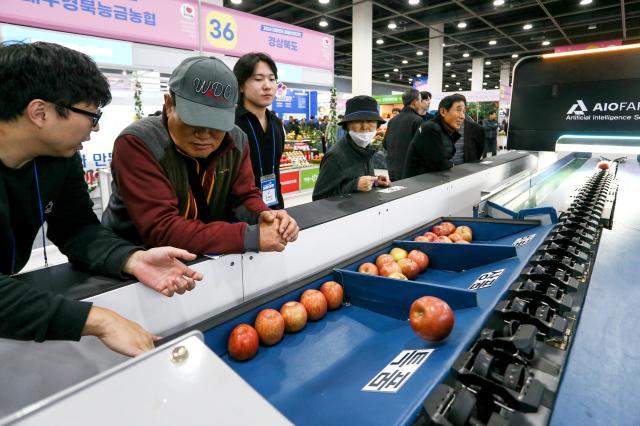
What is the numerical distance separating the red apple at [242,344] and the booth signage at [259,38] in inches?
181

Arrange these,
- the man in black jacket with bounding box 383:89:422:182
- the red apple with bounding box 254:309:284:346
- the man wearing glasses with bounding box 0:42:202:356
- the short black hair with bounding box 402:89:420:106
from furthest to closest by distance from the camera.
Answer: the short black hair with bounding box 402:89:420:106 → the man in black jacket with bounding box 383:89:422:182 → the red apple with bounding box 254:309:284:346 → the man wearing glasses with bounding box 0:42:202:356

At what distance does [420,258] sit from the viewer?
1852 millimetres

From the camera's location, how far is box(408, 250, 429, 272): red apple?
1.84 meters

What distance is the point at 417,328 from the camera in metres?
1.17

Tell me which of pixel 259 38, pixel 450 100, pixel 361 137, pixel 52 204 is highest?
pixel 259 38

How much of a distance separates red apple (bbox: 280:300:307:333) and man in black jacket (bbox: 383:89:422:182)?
3.54m

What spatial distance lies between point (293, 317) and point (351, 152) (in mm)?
1576

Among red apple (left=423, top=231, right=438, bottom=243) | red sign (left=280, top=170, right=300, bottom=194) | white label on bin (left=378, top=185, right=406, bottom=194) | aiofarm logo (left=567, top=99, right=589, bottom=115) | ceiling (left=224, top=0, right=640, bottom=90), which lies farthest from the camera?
ceiling (left=224, top=0, right=640, bottom=90)

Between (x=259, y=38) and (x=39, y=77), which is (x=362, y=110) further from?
(x=259, y=38)

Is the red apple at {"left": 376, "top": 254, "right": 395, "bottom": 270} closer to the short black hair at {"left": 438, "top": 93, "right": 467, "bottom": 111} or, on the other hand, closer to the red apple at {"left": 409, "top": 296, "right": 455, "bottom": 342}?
the red apple at {"left": 409, "top": 296, "right": 455, "bottom": 342}

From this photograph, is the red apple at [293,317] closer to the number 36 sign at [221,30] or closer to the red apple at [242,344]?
the red apple at [242,344]

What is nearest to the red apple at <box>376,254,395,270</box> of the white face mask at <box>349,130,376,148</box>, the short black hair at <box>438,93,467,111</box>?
the white face mask at <box>349,130,376,148</box>

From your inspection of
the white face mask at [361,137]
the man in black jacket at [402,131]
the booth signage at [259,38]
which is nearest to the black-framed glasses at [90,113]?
the white face mask at [361,137]

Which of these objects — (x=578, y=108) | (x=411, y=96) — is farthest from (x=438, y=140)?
(x=411, y=96)
